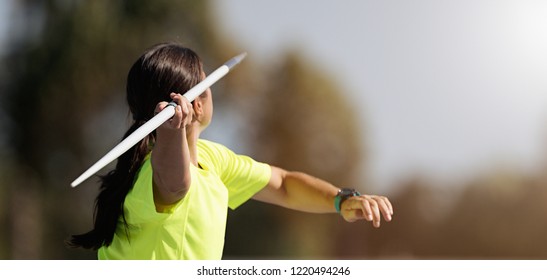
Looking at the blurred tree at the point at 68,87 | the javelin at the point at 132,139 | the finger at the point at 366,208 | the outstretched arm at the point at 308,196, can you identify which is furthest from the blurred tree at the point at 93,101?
the javelin at the point at 132,139

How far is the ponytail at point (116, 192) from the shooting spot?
1.25m

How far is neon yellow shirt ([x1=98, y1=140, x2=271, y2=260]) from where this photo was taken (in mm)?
1197

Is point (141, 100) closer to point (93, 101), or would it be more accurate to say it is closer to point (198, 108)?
point (198, 108)

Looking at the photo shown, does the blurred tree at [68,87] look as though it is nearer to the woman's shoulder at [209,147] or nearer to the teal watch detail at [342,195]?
the woman's shoulder at [209,147]

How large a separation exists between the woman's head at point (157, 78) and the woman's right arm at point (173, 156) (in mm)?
145

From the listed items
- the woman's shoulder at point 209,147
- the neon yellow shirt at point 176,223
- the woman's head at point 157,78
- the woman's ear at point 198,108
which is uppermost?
the woman's head at point 157,78

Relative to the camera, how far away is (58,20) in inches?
205

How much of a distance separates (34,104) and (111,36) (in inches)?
28.0

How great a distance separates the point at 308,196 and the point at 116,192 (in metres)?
0.38

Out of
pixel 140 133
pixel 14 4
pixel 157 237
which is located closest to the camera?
pixel 140 133

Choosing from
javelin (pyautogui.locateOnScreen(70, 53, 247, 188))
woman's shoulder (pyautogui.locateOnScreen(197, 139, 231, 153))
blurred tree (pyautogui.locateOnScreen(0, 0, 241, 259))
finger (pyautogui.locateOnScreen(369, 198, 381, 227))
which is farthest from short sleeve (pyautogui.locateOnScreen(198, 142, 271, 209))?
blurred tree (pyautogui.locateOnScreen(0, 0, 241, 259))
